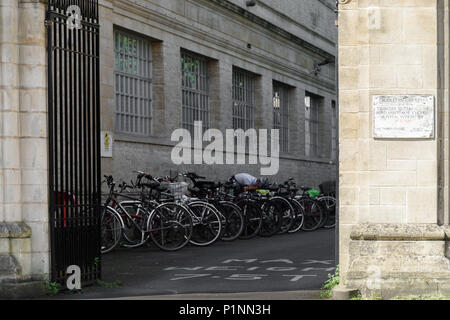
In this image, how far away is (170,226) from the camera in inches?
611

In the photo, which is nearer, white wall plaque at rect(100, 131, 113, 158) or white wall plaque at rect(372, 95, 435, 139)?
white wall plaque at rect(372, 95, 435, 139)

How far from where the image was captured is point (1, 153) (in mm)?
9953

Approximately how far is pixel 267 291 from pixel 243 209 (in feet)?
26.3

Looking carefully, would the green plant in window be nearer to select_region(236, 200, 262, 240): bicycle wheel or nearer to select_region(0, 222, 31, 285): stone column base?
select_region(236, 200, 262, 240): bicycle wheel

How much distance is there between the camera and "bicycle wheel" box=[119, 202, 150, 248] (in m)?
15.2

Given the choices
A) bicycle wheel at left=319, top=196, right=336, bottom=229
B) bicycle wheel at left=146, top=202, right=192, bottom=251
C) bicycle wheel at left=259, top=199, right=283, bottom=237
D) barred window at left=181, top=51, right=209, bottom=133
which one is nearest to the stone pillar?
bicycle wheel at left=146, top=202, right=192, bottom=251

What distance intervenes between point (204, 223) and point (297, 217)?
4.68 m

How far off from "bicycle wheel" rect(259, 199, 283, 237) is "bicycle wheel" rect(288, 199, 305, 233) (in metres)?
0.80

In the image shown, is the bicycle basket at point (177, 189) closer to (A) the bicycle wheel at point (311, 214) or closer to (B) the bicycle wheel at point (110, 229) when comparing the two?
(B) the bicycle wheel at point (110, 229)

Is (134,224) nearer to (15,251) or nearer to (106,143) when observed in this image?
(106,143)

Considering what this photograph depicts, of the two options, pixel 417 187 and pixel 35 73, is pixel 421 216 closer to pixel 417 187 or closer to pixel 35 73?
pixel 417 187

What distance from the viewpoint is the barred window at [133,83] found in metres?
19.5

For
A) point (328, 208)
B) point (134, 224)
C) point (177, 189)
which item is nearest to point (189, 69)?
point (328, 208)

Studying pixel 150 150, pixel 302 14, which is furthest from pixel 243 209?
pixel 302 14
